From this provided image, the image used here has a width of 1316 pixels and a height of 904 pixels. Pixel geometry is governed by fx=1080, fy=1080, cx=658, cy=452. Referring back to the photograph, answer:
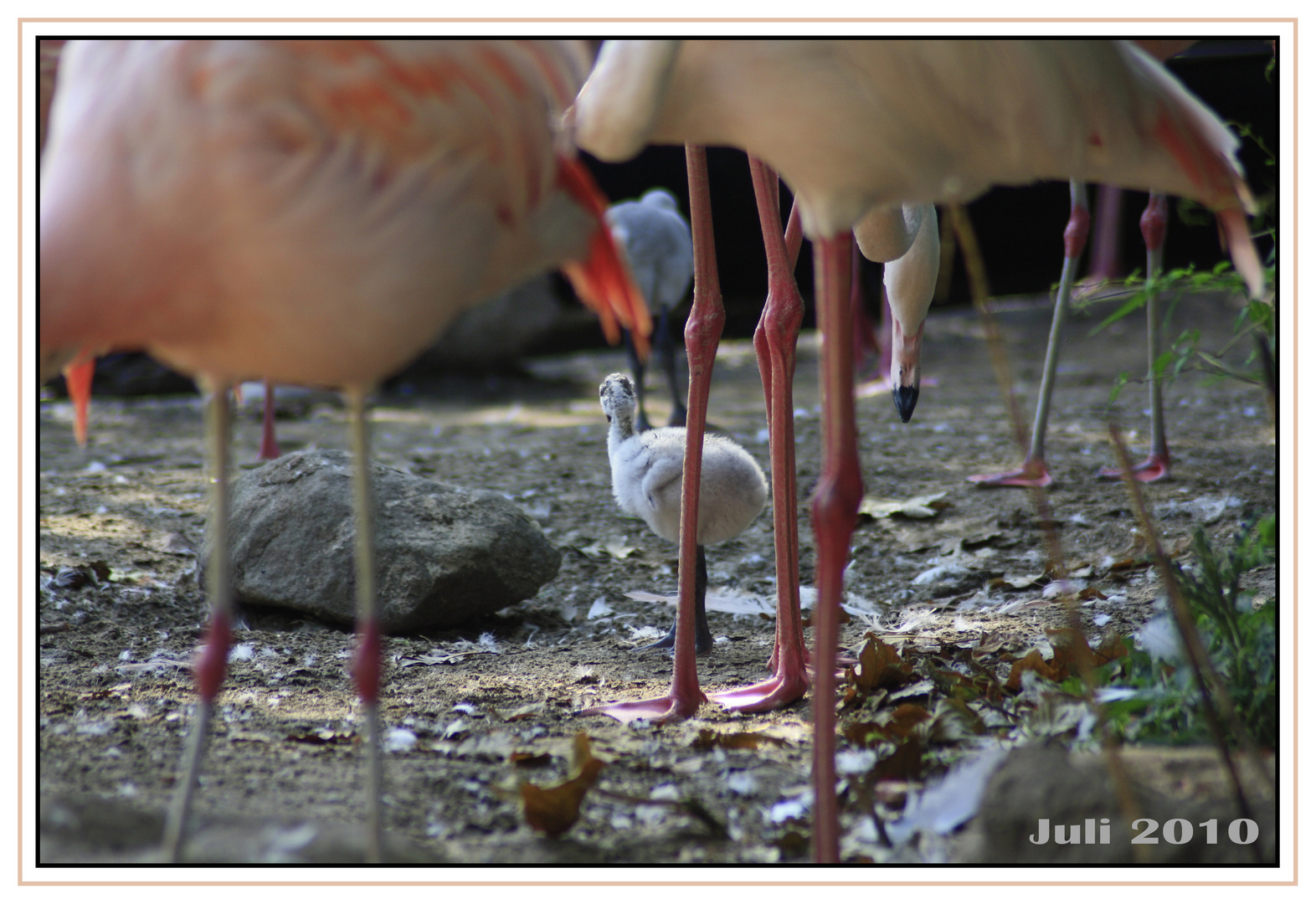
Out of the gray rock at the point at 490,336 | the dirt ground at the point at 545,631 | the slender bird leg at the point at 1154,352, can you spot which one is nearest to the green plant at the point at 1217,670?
the dirt ground at the point at 545,631

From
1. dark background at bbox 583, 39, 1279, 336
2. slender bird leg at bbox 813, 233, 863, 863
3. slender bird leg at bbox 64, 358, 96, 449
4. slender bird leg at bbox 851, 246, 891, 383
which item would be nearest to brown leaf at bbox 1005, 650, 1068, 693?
slender bird leg at bbox 813, 233, 863, 863

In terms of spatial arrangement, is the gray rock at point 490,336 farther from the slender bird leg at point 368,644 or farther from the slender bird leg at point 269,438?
the slender bird leg at point 368,644

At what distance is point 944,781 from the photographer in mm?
1440

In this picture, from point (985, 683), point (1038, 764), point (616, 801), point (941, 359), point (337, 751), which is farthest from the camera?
point (941, 359)

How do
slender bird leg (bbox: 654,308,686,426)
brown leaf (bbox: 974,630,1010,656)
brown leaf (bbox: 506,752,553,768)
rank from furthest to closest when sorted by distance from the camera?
1. slender bird leg (bbox: 654,308,686,426)
2. brown leaf (bbox: 974,630,1010,656)
3. brown leaf (bbox: 506,752,553,768)

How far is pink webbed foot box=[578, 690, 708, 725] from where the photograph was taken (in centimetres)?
199

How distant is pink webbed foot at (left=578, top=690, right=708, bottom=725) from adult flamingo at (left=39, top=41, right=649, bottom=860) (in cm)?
76

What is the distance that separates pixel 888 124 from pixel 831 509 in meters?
0.57

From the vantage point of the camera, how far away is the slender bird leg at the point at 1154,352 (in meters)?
3.46

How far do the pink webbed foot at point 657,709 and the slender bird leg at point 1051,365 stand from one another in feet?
5.73

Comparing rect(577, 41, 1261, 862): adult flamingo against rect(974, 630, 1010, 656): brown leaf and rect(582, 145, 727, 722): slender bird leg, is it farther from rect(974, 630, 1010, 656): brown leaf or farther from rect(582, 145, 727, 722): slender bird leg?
rect(974, 630, 1010, 656): brown leaf
